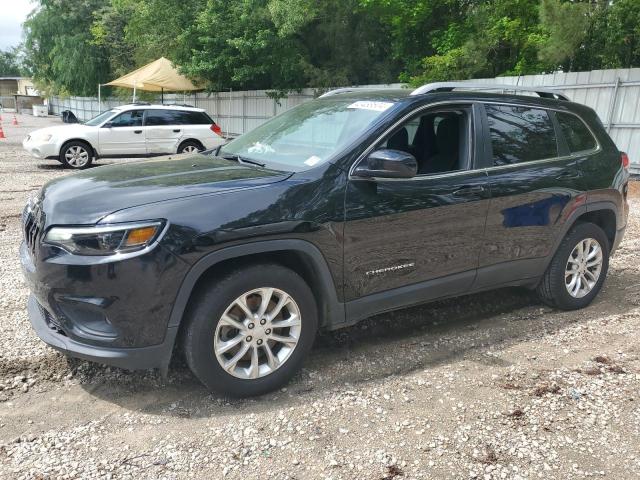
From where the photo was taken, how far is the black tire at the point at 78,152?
1330cm

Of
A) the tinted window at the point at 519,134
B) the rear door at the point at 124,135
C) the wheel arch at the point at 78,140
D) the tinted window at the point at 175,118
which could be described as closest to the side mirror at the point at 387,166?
the tinted window at the point at 519,134

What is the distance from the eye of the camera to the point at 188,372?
357cm

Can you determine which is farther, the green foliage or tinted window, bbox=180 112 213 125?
tinted window, bbox=180 112 213 125

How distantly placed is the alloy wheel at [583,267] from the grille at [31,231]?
13.2 feet

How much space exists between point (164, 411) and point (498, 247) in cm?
262

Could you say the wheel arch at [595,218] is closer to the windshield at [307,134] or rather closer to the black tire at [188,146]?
the windshield at [307,134]

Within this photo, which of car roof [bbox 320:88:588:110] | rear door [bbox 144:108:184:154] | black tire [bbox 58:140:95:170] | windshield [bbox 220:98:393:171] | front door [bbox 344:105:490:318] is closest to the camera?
front door [bbox 344:105:490:318]

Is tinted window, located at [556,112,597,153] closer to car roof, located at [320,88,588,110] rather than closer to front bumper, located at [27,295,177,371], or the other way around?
car roof, located at [320,88,588,110]

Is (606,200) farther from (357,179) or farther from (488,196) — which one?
(357,179)

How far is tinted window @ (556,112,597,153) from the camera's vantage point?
184 inches

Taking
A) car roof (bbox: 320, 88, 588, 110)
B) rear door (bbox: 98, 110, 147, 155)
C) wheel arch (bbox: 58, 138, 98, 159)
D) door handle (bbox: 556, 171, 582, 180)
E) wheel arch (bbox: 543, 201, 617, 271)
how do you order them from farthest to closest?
1. rear door (bbox: 98, 110, 147, 155)
2. wheel arch (bbox: 58, 138, 98, 159)
3. wheel arch (bbox: 543, 201, 617, 271)
4. door handle (bbox: 556, 171, 582, 180)
5. car roof (bbox: 320, 88, 588, 110)

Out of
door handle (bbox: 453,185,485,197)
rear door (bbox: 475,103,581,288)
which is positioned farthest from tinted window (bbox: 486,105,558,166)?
door handle (bbox: 453,185,485,197)

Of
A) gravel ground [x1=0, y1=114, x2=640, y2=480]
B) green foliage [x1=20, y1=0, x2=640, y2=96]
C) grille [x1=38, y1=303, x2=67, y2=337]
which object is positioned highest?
green foliage [x1=20, y1=0, x2=640, y2=96]

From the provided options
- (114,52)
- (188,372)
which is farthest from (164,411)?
(114,52)
